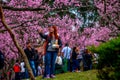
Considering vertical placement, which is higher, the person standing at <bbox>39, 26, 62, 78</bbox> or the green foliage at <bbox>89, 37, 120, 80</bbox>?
the green foliage at <bbox>89, 37, 120, 80</bbox>

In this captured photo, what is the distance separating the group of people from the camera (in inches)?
465

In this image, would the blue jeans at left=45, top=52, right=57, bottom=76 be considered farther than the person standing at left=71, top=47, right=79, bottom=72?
No

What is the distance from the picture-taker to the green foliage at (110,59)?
5801 mm

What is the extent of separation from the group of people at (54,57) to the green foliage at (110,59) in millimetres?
5706

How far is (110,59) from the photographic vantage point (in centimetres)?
590

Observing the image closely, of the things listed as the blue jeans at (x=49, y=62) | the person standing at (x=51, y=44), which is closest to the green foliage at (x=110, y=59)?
the person standing at (x=51, y=44)

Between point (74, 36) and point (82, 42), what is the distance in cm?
94

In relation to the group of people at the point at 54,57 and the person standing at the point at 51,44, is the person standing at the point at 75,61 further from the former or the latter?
the person standing at the point at 51,44

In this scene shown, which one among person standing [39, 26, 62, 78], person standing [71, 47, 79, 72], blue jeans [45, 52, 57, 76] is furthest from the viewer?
person standing [71, 47, 79, 72]

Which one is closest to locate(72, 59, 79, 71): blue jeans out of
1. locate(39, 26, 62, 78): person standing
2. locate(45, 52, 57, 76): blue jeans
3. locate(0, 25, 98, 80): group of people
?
locate(0, 25, 98, 80): group of people

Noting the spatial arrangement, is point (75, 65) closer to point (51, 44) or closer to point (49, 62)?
point (49, 62)

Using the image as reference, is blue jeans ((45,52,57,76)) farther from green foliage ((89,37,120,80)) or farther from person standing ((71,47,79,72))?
green foliage ((89,37,120,80))

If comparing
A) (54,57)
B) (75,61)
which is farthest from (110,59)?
(75,61)

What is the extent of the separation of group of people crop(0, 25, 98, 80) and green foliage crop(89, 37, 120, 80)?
18.7 feet
